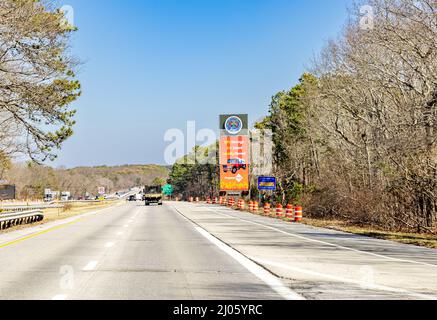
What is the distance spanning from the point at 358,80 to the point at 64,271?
102 feet

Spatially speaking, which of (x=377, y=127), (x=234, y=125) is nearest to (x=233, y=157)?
(x=234, y=125)

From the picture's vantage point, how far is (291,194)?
65.8 m

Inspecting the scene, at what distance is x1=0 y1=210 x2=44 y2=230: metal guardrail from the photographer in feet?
97.2

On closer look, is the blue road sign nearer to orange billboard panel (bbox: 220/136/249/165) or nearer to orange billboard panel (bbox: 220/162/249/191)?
orange billboard panel (bbox: 220/162/249/191)

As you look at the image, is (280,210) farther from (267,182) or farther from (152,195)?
(152,195)

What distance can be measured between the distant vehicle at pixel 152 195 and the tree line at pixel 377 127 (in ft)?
101

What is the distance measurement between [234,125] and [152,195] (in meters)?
18.9

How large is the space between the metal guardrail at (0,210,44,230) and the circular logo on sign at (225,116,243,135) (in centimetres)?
4690

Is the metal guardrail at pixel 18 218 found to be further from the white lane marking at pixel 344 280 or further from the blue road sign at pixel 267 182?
the blue road sign at pixel 267 182

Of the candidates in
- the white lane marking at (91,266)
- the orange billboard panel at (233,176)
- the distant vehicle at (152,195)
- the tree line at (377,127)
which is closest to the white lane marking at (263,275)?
the white lane marking at (91,266)

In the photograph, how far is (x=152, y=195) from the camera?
93.1 m

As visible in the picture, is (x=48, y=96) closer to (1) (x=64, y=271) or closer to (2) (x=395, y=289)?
(1) (x=64, y=271)

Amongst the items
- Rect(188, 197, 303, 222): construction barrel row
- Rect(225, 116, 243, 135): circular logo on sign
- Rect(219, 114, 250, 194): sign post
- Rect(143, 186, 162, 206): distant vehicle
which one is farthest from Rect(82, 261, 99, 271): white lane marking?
Rect(143, 186, 162, 206): distant vehicle

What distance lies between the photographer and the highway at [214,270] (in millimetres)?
9562
